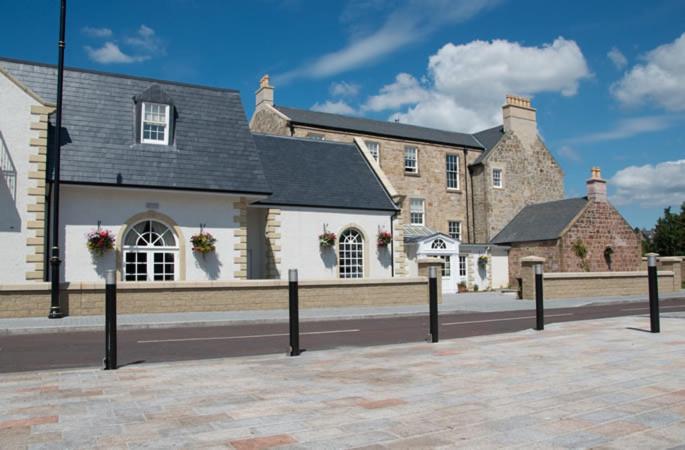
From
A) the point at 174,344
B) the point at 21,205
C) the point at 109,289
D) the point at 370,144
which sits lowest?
the point at 174,344

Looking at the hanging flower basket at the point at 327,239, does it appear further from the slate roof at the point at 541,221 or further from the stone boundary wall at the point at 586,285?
the slate roof at the point at 541,221

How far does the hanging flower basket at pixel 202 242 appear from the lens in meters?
21.6

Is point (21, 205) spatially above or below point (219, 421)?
above

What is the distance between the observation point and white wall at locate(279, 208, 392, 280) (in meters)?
25.2

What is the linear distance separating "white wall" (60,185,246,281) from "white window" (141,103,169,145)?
93.5 inches

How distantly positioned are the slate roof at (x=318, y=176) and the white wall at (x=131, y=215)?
291cm

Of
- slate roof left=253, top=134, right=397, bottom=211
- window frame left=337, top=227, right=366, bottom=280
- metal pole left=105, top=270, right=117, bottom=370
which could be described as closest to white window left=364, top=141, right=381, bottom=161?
slate roof left=253, top=134, right=397, bottom=211

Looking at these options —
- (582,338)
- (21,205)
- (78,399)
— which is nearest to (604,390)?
(582,338)

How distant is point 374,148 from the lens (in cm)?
3584

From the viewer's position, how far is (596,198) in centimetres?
3453

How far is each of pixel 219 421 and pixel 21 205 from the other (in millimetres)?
16667

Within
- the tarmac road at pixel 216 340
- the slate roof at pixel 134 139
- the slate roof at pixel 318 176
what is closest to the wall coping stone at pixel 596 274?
the slate roof at pixel 318 176

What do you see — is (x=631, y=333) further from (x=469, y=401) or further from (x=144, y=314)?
(x=144, y=314)

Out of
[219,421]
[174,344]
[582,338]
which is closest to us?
[219,421]
